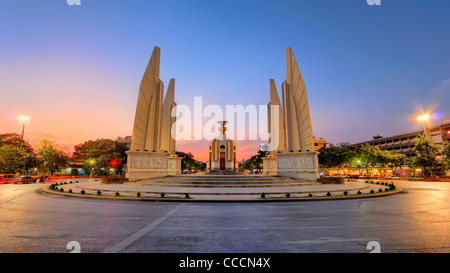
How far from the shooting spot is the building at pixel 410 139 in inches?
2237

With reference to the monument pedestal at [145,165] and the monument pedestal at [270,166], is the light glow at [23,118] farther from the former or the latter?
the monument pedestal at [270,166]

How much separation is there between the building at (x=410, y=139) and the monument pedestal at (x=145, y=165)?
60.0m

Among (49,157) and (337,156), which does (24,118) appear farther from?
(337,156)

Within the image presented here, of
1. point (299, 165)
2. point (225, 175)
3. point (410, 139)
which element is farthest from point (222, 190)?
point (410, 139)

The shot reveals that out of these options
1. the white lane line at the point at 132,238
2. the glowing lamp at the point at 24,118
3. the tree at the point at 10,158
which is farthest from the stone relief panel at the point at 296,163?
the tree at the point at 10,158

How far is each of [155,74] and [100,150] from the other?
3504 centimetres

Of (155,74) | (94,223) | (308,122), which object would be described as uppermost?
(155,74)

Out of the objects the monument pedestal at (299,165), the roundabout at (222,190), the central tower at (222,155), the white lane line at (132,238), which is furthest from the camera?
the central tower at (222,155)

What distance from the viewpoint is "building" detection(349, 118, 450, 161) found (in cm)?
5682

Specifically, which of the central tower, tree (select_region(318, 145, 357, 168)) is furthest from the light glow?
tree (select_region(318, 145, 357, 168))
